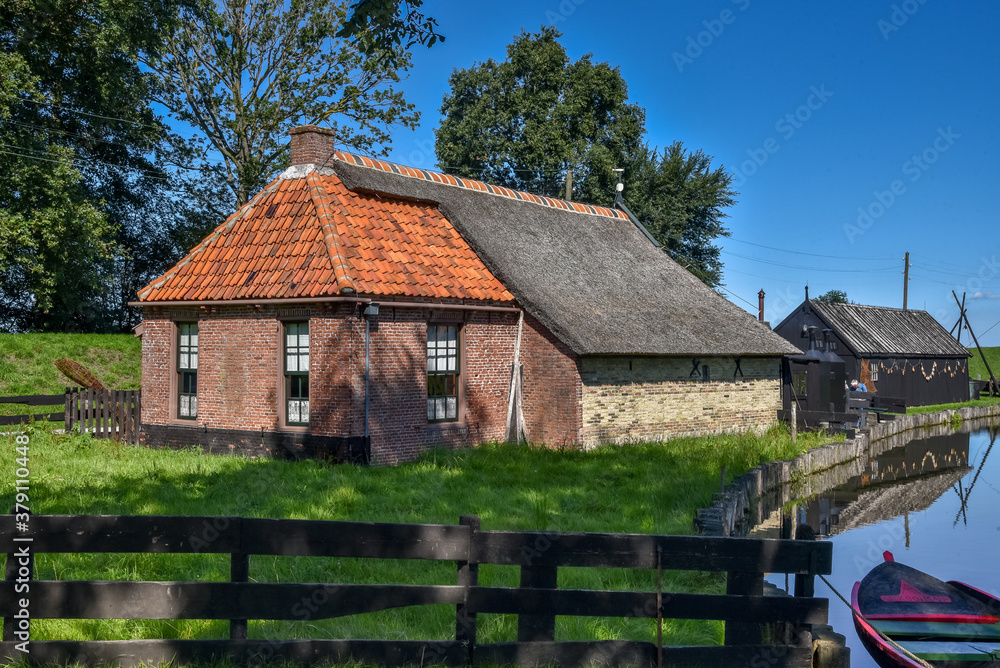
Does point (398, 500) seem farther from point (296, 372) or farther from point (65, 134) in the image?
point (65, 134)

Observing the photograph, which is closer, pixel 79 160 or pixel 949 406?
pixel 79 160

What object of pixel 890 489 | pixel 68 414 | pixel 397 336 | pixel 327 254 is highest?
pixel 327 254

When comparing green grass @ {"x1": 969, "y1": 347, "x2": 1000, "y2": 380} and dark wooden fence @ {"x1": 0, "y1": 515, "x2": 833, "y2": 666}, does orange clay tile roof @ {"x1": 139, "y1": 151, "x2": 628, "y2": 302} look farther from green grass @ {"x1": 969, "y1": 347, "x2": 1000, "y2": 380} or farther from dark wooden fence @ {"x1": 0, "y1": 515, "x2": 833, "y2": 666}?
green grass @ {"x1": 969, "y1": 347, "x2": 1000, "y2": 380}

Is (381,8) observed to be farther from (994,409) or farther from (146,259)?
(994,409)

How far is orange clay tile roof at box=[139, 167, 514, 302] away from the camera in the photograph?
1556 centimetres

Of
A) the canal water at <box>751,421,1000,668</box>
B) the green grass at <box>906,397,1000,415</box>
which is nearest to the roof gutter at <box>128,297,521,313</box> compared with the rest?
the canal water at <box>751,421,1000,668</box>

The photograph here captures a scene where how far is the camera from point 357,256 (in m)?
15.9

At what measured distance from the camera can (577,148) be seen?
1670 inches

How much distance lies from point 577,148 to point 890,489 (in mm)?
26346

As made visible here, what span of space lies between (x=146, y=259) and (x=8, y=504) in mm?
26396

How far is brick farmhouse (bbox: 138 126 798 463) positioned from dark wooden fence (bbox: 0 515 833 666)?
32.1 feet

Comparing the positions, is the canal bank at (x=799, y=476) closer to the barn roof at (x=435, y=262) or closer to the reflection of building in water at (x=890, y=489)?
the reflection of building in water at (x=890, y=489)

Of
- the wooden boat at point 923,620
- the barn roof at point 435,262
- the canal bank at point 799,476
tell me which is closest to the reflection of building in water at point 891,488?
the canal bank at point 799,476

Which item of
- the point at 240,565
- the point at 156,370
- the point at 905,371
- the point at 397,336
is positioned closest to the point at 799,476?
the point at 397,336
